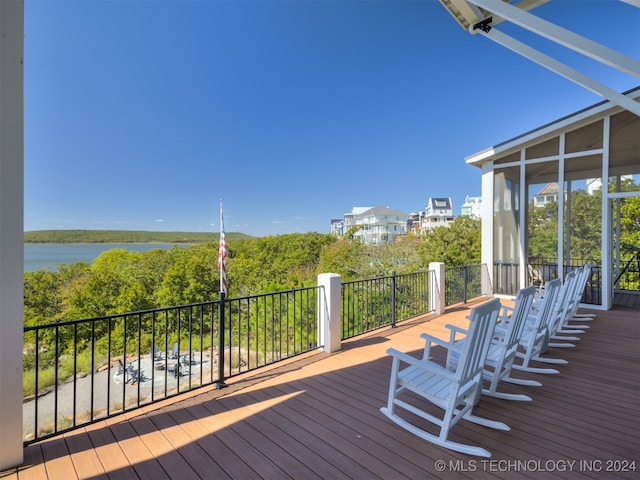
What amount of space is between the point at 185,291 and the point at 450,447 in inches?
1145

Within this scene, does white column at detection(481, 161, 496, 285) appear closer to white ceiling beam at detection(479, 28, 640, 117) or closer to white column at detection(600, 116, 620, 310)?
white column at detection(600, 116, 620, 310)

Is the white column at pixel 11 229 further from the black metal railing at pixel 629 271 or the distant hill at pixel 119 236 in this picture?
the distant hill at pixel 119 236

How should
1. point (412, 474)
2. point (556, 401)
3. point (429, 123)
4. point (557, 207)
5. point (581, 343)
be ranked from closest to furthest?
point (412, 474)
point (556, 401)
point (581, 343)
point (557, 207)
point (429, 123)

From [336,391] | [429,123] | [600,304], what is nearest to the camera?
[336,391]

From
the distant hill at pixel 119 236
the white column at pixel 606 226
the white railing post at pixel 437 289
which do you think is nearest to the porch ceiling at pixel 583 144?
the white column at pixel 606 226

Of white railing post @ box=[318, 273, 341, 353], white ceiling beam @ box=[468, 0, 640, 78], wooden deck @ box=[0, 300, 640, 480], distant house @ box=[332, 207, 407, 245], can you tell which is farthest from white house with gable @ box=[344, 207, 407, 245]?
wooden deck @ box=[0, 300, 640, 480]

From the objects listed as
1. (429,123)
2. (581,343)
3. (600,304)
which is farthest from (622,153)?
(429,123)

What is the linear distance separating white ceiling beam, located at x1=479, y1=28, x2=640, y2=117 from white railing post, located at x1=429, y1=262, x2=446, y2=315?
3846mm

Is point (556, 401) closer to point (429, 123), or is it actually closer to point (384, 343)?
point (384, 343)

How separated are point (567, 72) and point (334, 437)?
6.92 m

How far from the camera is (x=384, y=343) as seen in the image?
4426 millimetres

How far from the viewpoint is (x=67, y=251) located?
30.8 metres

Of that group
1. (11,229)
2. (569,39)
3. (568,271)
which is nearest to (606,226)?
(568,271)

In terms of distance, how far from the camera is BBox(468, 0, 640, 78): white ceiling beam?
4066mm
